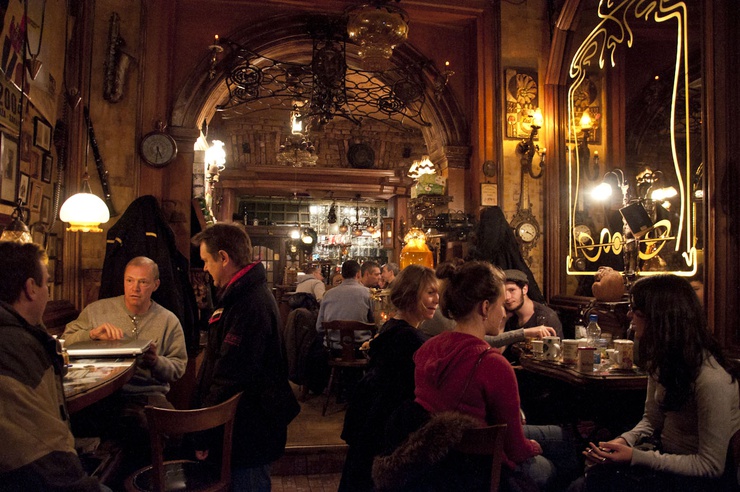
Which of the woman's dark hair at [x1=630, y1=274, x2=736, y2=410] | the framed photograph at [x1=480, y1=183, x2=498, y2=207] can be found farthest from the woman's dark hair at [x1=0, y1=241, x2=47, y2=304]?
the framed photograph at [x1=480, y1=183, x2=498, y2=207]

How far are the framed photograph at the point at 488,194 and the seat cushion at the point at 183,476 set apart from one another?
4.23 metres

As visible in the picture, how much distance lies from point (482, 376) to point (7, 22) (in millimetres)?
3419

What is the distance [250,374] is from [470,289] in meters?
0.99

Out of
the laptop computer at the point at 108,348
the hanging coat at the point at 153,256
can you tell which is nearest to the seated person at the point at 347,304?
the hanging coat at the point at 153,256

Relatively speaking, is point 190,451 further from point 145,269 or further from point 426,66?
point 426,66

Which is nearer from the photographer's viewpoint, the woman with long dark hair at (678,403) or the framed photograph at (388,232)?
the woman with long dark hair at (678,403)

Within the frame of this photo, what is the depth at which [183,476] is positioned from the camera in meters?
2.42

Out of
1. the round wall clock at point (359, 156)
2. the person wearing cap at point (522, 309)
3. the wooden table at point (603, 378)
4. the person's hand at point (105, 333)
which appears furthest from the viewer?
the round wall clock at point (359, 156)

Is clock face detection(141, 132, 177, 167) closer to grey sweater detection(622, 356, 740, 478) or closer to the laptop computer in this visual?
the laptop computer

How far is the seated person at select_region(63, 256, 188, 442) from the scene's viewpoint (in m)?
3.33

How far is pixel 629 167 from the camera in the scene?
5.30 m

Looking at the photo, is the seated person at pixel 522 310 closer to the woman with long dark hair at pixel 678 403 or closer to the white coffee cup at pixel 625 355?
the white coffee cup at pixel 625 355

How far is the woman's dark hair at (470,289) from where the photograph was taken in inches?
84.7

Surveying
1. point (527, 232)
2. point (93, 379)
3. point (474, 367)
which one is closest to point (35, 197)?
point (93, 379)
